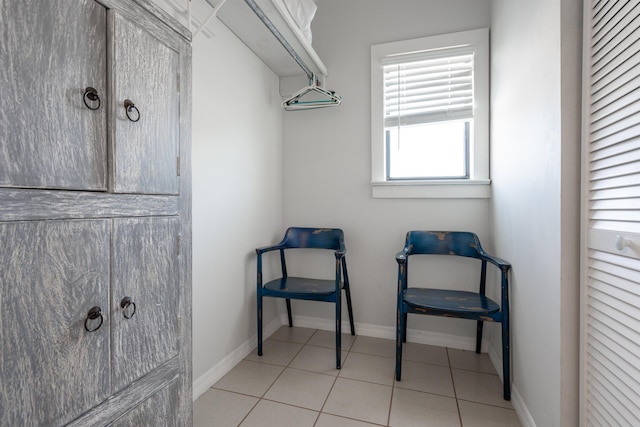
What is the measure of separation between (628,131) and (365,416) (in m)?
1.48

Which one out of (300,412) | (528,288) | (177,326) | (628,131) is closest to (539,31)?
(628,131)

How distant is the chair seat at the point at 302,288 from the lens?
184cm

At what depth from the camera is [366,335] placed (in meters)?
2.29

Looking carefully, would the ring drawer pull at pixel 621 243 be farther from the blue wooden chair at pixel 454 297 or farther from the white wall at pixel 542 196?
the blue wooden chair at pixel 454 297

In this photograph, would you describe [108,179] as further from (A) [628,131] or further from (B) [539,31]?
(B) [539,31]

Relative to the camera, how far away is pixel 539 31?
1.20 metres

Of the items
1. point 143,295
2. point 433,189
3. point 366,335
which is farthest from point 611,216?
point 366,335

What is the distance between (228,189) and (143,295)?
1079 mm

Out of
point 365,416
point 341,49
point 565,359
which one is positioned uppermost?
point 341,49

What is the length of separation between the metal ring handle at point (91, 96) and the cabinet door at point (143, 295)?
276mm

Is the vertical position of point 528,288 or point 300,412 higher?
point 528,288

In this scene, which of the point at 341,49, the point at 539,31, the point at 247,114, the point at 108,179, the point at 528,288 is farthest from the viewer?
the point at 341,49

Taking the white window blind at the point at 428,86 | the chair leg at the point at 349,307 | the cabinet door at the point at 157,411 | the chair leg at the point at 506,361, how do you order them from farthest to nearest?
1. the chair leg at the point at 349,307
2. the white window blind at the point at 428,86
3. the chair leg at the point at 506,361
4. the cabinet door at the point at 157,411

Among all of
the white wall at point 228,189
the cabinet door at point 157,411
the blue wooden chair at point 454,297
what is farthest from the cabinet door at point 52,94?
the blue wooden chair at point 454,297
